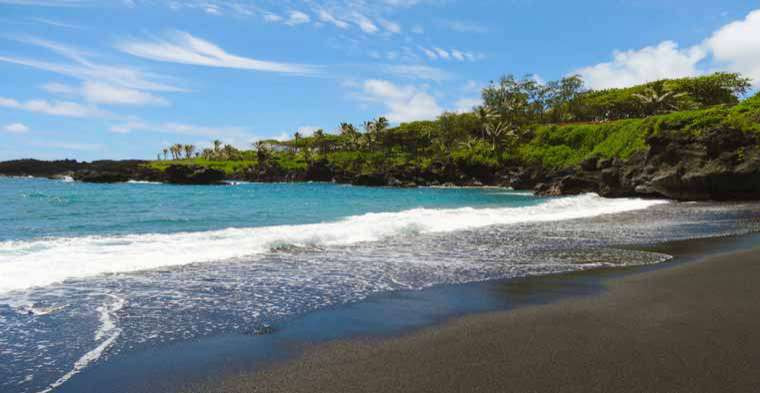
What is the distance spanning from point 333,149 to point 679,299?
144 m

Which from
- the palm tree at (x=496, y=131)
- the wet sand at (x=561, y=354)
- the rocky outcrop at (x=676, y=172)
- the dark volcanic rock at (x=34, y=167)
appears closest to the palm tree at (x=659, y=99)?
the palm tree at (x=496, y=131)

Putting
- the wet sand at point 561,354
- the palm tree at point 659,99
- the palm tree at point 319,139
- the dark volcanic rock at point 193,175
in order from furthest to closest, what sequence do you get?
1. the palm tree at point 319,139
2. the dark volcanic rock at point 193,175
3. the palm tree at point 659,99
4. the wet sand at point 561,354

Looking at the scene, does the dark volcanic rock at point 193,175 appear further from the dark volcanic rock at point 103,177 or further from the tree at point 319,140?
the tree at point 319,140

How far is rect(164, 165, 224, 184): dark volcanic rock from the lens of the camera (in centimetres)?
9956

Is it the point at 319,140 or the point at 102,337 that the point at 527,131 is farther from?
the point at 102,337

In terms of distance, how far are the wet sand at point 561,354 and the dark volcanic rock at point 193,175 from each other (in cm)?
9892

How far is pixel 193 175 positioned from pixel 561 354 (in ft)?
337

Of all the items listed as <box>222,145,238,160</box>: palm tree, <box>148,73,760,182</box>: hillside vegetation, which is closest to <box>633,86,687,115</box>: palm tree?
<box>148,73,760,182</box>: hillside vegetation

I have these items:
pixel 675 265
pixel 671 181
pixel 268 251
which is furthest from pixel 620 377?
pixel 671 181

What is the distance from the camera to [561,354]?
220 inches

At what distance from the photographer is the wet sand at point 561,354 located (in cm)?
484

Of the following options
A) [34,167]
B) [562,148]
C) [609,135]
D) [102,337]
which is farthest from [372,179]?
Result: [34,167]

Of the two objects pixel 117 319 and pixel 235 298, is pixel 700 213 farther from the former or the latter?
pixel 117 319

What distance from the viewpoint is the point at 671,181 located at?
121 ft
